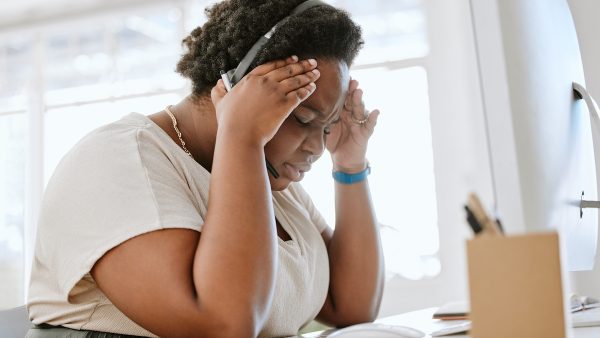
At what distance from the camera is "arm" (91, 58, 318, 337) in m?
0.88

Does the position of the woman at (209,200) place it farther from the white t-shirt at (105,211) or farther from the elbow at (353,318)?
the elbow at (353,318)

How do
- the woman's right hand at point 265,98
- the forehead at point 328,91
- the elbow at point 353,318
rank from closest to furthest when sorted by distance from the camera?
1. the woman's right hand at point 265,98
2. the forehead at point 328,91
3. the elbow at point 353,318

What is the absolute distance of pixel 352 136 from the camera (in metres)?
1.47

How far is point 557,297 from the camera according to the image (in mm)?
469

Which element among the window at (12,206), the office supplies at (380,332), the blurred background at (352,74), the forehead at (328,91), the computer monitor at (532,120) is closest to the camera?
the computer monitor at (532,120)

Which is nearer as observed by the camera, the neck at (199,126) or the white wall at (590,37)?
the neck at (199,126)

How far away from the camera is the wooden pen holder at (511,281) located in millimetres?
438

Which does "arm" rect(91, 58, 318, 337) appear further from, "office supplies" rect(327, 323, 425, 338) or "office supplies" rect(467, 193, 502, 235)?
"office supplies" rect(467, 193, 502, 235)

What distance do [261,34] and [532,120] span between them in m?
0.52

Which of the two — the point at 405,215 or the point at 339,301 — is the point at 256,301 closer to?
the point at 339,301

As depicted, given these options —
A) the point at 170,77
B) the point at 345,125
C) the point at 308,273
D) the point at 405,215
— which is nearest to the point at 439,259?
the point at 405,215

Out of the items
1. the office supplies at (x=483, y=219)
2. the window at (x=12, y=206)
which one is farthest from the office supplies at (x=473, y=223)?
the window at (x=12, y=206)

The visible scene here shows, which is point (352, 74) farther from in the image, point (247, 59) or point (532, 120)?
point (532, 120)

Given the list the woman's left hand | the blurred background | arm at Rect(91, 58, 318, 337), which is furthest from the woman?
the blurred background
